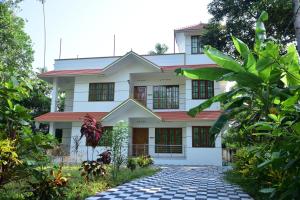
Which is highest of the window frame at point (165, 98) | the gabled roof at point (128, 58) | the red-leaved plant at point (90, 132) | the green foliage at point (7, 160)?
the gabled roof at point (128, 58)

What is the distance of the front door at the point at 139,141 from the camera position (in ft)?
58.6

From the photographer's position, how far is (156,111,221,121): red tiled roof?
16172 mm

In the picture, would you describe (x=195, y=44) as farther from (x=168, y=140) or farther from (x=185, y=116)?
(x=168, y=140)

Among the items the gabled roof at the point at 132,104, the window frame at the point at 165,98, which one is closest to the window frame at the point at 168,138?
the window frame at the point at 165,98

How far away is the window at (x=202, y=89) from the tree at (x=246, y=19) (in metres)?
2.87

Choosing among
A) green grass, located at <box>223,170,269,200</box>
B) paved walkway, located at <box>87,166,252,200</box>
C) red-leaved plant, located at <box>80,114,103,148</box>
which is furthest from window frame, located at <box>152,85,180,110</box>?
red-leaved plant, located at <box>80,114,103,148</box>

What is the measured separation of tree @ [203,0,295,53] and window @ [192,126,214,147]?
15.1 ft

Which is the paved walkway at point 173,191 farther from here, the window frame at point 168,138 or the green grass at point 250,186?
the window frame at point 168,138

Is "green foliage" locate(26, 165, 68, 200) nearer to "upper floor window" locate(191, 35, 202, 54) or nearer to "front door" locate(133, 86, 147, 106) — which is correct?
"front door" locate(133, 86, 147, 106)

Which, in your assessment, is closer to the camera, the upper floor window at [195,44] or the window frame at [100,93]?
the upper floor window at [195,44]

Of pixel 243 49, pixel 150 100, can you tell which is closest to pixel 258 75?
pixel 243 49

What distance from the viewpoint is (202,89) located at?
17.3 meters

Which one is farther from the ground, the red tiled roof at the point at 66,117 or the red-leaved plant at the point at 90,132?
the red tiled roof at the point at 66,117

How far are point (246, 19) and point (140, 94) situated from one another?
26.1 feet
